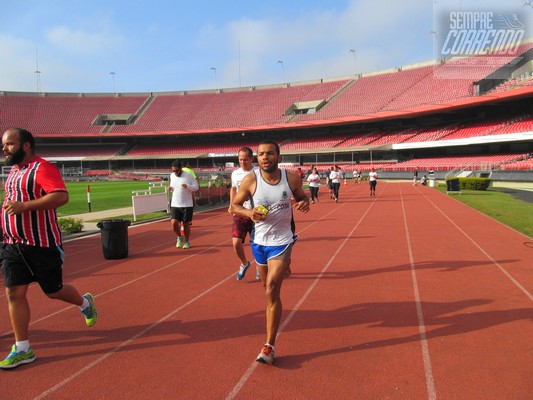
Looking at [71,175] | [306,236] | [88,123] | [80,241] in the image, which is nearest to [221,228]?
[306,236]

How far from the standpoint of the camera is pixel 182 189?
8203 mm

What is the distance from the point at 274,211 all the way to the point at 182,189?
5.04m

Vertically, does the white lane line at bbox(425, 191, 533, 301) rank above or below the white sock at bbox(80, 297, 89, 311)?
below

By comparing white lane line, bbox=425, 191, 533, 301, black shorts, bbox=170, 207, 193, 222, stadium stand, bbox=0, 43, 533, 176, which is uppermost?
stadium stand, bbox=0, 43, 533, 176

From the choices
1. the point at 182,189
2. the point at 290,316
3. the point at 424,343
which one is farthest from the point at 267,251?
the point at 182,189

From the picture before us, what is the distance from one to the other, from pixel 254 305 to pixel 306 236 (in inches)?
212

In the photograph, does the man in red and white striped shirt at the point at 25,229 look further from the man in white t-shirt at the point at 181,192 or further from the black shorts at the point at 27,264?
the man in white t-shirt at the point at 181,192

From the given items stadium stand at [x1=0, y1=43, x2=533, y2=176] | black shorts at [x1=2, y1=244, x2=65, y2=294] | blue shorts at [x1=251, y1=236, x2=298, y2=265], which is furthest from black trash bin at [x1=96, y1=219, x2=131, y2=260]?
stadium stand at [x1=0, y1=43, x2=533, y2=176]

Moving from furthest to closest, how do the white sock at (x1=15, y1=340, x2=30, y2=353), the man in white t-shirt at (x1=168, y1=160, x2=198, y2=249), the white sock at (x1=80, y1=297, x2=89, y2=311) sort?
the man in white t-shirt at (x1=168, y1=160, x2=198, y2=249) < the white sock at (x1=80, y1=297, x2=89, y2=311) < the white sock at (x1=15, y1=340, x2=30, y2=353)

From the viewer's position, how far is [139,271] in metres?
6.82

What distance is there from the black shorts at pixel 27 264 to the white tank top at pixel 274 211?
1.84 meters

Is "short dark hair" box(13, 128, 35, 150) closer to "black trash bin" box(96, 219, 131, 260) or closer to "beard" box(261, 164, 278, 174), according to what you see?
"beard" box(261, 164, 278, 174)

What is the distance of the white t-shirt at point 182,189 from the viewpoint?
8.15 metres

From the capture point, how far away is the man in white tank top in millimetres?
3410
